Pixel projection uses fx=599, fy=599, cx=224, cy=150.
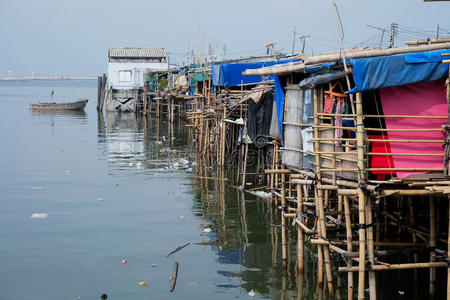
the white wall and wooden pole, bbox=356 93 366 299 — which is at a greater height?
the white wall

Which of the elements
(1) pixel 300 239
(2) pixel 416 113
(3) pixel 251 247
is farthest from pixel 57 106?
(2) pixel 416 113

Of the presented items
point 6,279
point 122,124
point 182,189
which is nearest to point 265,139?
point 182,189

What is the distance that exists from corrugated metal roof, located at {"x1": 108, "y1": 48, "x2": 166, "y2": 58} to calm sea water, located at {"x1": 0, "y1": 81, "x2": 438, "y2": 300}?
2801 centimetres

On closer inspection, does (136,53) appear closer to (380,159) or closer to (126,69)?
(126,69)

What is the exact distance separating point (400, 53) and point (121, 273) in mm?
5042

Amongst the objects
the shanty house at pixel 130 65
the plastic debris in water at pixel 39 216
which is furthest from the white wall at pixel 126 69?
the plastic debris in water at pixel 39 216

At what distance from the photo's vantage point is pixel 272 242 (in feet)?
34.6

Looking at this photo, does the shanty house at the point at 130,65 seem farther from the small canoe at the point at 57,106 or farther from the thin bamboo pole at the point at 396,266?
the thin bamboo pole at the point at 396,266

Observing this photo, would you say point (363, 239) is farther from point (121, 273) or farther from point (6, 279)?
point (6, 279)

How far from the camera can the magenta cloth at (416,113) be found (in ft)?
22.1

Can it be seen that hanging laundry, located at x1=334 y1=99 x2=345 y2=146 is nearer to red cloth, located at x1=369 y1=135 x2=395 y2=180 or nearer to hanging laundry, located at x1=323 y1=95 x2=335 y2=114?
hanging laundry, located at x1=323 y1=95 x2=335 y2=114

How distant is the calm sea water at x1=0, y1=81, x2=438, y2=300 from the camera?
834 cm

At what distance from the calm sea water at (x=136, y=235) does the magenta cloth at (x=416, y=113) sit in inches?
84.5

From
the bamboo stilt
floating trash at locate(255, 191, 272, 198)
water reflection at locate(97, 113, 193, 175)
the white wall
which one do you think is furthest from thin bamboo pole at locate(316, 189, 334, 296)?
the white wall
